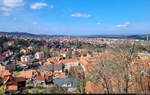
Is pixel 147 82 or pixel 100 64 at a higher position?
pixel 100 64

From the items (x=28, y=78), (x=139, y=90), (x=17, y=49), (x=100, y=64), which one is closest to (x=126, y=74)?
(x=139, y=90)

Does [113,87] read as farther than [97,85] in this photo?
No

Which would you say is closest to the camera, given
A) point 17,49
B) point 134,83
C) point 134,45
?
point 134,83

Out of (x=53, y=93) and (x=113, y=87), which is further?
(x=113, y=87)

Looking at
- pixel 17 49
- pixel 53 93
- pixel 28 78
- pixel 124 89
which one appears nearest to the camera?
pixel 53 93

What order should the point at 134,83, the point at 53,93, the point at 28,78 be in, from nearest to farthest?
the point at 53,93
the point at 134,83
the point at 28,78

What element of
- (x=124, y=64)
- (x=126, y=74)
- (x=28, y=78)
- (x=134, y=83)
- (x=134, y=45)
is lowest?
(x=28, y=78)

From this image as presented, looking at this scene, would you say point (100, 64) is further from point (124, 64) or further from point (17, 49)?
point (17, 49)

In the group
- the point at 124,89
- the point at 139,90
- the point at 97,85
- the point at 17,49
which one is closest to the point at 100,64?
the point at 97,85

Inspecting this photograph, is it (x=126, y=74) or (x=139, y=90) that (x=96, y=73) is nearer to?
(x=126, y=74)
